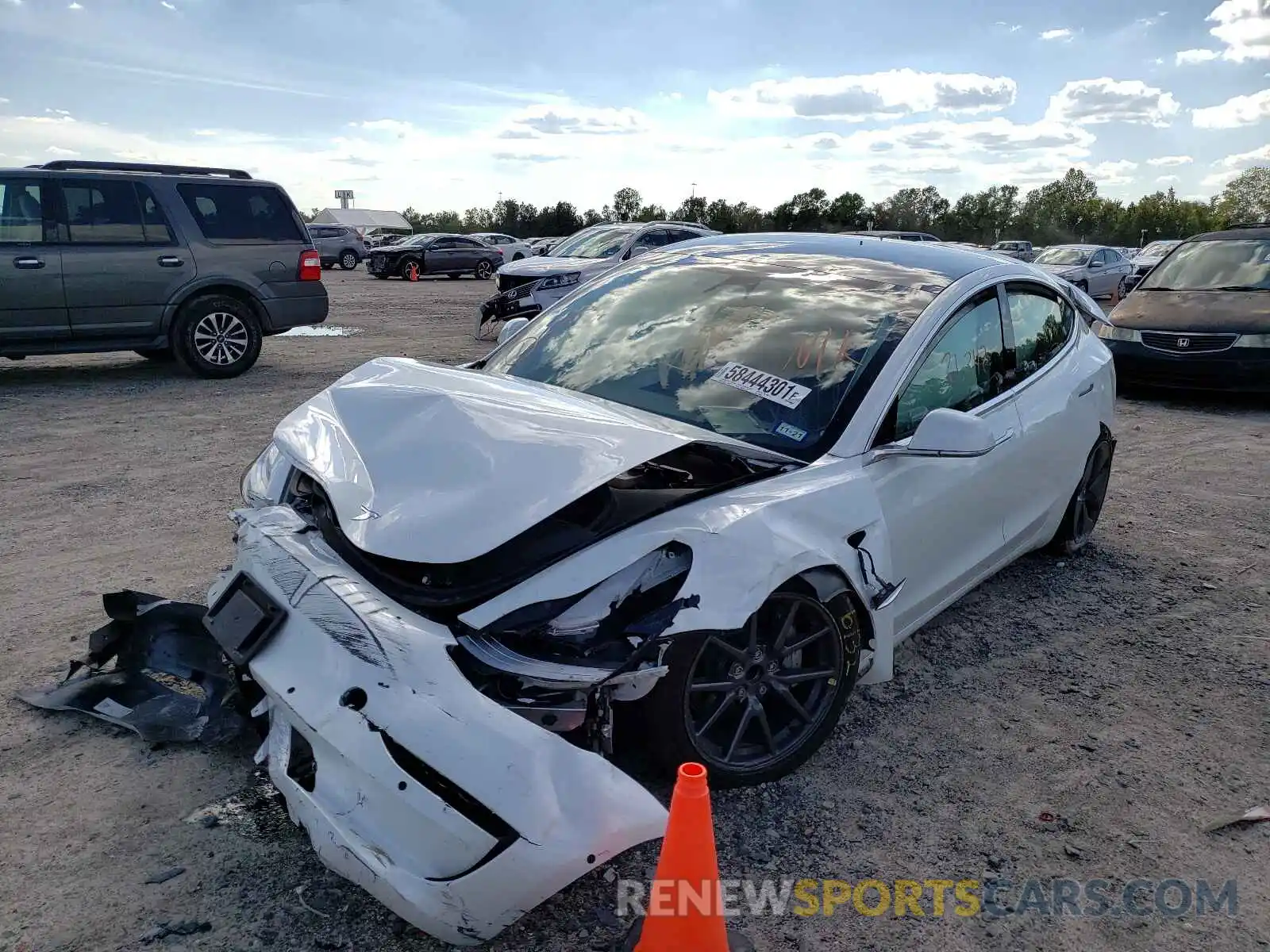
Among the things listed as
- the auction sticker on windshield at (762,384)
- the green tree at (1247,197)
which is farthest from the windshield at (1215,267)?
the green tree at (1247,197)

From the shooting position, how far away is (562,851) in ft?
6.67

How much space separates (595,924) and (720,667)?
738 mm

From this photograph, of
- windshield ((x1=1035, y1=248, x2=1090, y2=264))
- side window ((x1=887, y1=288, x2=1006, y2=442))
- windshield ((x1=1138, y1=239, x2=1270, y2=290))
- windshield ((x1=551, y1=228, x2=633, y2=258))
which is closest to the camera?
side window ((x1=887, y1=288, x2=1006, y2=442))

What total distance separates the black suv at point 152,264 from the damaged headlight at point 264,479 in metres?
6.58

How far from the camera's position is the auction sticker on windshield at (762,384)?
127 inches

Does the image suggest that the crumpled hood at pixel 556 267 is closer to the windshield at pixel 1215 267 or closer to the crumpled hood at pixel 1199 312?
the crumpled hood at pixel 1199 312

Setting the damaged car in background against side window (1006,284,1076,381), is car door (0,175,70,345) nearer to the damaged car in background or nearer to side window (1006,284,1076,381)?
the damaged car in background

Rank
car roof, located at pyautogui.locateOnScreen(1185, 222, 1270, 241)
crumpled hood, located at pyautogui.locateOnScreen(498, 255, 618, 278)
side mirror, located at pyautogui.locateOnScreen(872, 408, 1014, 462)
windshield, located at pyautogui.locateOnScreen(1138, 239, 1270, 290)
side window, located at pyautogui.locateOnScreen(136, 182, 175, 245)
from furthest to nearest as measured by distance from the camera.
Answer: crumpled hood, located at pyautogui.locateOnScreen(498, 255, 618, 278) → car roof, located at pyautogui.locateOnScreen(1185, 222, 1270, 241) → windshield, located at pyautogui.locateOnScreen(1138, 239, 1270, 290) → side window, located at pyautogui.locateOnScreen(136, 182, 175, 245) → side mirror, located at pyautogui.locateOnScreen(872, 408, 1014, 462)

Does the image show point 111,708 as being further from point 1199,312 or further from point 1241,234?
point 1241,234

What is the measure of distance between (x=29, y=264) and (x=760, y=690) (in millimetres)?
8398

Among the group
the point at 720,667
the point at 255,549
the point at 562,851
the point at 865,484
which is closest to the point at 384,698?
the point at 562,851

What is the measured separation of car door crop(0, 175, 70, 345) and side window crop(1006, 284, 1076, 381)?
8155 millimetres

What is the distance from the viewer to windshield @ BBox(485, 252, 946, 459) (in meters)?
3.21

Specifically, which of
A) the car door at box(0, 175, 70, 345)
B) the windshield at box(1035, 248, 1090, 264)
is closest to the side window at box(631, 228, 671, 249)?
the car door at box(0, 175, 70, 345)
